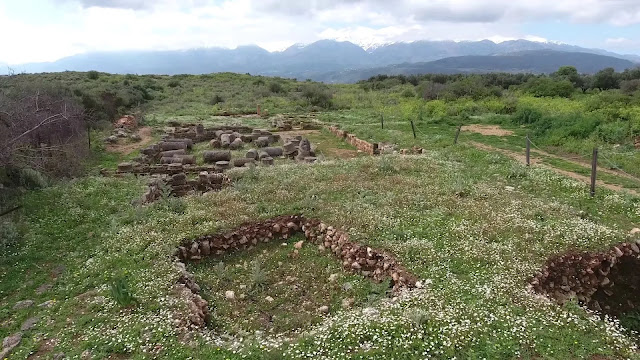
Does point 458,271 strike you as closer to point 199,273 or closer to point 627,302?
point 627,302

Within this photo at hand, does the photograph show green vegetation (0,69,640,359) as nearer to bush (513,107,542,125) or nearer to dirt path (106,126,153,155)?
bush (513,107,542,125)

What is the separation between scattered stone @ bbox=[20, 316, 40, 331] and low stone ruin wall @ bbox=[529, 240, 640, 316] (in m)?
8.78

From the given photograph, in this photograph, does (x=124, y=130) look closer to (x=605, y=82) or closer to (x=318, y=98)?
(x=318, y=98)

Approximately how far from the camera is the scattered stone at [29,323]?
6.95 m

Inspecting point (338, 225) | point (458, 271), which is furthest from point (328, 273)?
point (458, 271)

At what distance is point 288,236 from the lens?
35.3 ft

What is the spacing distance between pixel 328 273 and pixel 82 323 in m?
4.68

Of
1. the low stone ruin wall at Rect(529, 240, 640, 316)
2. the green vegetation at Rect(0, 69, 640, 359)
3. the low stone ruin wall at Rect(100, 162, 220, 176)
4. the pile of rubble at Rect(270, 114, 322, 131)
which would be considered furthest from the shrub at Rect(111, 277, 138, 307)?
the pile of rubble at Rect(270, 114, 322, 131)

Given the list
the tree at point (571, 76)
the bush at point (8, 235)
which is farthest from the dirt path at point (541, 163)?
the tree at point (571, 76)

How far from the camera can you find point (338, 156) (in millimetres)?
20453

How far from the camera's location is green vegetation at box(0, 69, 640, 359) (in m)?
6.18

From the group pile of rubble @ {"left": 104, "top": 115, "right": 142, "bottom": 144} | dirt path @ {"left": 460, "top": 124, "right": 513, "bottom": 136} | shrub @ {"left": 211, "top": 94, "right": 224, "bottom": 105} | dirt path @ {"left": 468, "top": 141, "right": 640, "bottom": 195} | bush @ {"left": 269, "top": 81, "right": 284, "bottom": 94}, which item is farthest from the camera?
bush @ {"left": 269, "top": 81, "right": 284, "bottom": 94}

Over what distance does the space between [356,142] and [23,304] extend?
17.0 metres

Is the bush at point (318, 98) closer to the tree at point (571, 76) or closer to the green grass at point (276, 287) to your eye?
the tree at point (571, 76)
